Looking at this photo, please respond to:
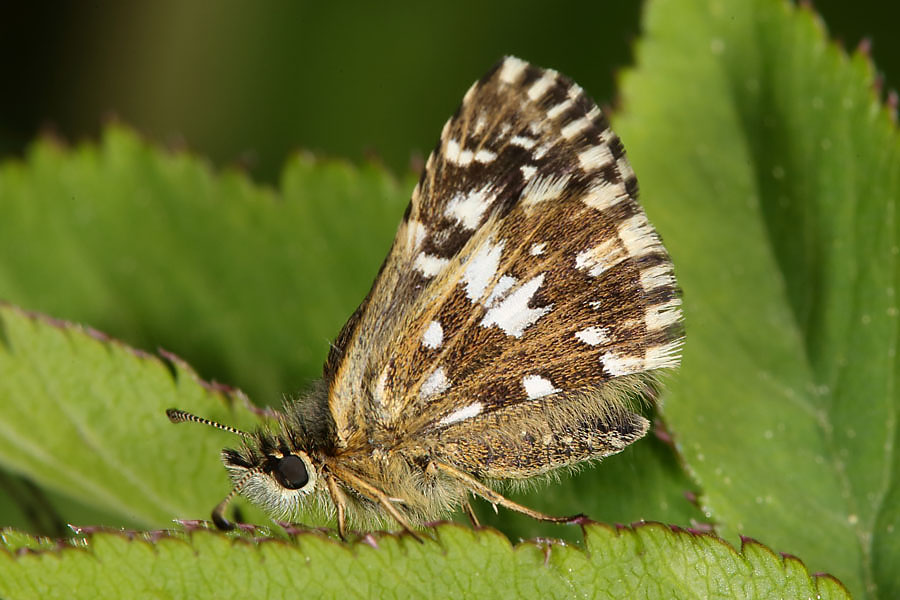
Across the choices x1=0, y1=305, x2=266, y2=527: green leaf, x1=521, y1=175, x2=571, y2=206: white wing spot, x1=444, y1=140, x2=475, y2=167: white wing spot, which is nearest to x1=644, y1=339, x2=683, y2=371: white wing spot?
x1=521, y1=175, x2=571, y2=206: white wing spot

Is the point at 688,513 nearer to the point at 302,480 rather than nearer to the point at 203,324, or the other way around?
the point at 302,480

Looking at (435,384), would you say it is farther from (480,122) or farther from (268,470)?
(480,122)

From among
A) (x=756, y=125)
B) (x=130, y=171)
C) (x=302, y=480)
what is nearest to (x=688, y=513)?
(x=302, y=480)

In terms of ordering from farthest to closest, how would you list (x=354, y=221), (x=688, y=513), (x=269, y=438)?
(x=354, y=221), (x=269, y=438), (x=688, y=513)

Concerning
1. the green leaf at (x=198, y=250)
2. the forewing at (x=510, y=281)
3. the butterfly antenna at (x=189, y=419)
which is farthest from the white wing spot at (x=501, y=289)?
the green leaf at (x=198, y=250)

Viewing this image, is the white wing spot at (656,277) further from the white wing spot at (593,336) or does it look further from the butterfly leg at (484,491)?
the butterfly leg at (484,491)

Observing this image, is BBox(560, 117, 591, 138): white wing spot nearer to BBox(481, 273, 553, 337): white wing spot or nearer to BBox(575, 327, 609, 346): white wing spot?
BBox(481, 273, 553, 337): white wing spot
